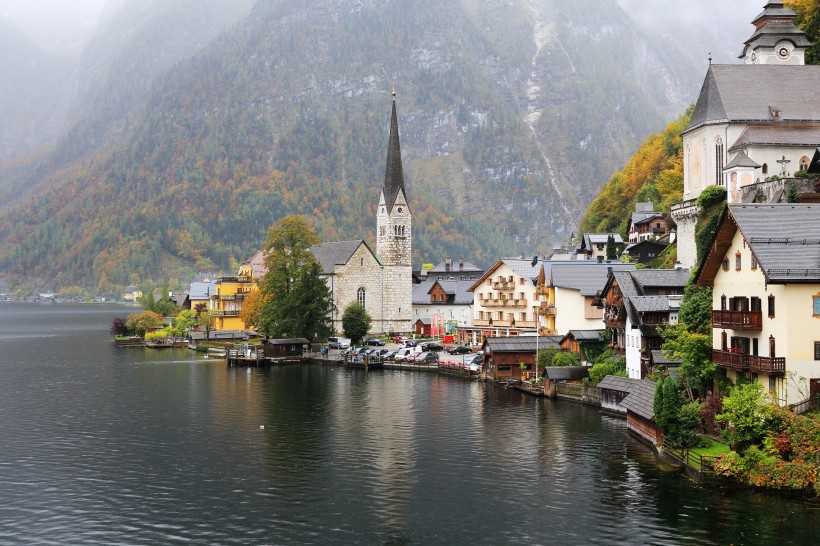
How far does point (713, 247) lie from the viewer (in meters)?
46.7

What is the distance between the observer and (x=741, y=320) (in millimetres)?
43000

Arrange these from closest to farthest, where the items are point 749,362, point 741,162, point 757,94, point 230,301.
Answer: point 749,362, point 741,162, point 757,94, point 230,301

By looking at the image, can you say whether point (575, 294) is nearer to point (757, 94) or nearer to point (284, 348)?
point (757, 94)

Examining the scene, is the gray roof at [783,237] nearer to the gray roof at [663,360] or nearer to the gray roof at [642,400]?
the gray roof at [642,400]

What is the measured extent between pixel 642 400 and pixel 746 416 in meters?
11.3

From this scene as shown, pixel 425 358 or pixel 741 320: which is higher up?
pixel 741 320

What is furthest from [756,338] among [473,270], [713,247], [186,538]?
[473,270]

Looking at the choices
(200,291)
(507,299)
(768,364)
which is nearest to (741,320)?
(768,364)

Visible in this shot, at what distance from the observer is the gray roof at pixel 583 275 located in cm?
7925

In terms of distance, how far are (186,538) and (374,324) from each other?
319 ft

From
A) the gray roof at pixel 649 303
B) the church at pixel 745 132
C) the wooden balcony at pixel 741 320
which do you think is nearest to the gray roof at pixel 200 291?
the church at pixel 745 132

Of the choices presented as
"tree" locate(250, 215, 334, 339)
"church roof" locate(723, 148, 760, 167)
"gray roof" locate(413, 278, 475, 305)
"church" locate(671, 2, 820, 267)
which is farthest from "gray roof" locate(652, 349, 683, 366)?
"gray roof" locate(413, 278, 475, 305)

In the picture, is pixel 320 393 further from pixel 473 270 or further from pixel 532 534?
pixel 473 270

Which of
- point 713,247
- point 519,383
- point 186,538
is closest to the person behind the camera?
point 186,538
